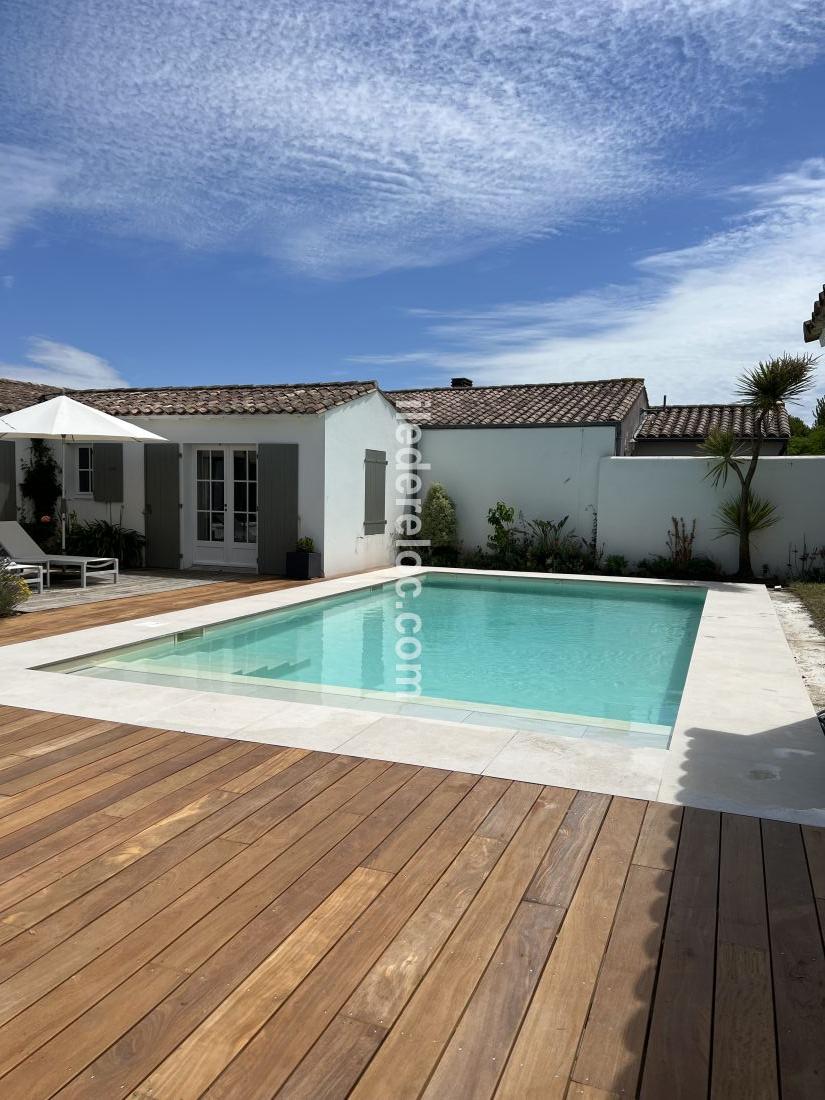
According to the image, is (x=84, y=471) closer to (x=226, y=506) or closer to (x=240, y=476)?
(x=226, y=506)

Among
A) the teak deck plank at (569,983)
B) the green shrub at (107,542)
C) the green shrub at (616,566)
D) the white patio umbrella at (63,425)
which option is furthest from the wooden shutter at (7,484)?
the teak deck plank at (569,983)

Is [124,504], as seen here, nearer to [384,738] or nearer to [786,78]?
[384,738]

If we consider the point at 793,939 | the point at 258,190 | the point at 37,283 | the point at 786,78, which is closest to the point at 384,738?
the point at 793,939

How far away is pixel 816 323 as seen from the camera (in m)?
5.50

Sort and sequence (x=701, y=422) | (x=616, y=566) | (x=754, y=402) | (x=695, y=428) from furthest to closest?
1. (x=701, y=422)
2. (x=695, y=428)
3. (x=616, y=566)
4. (x=754, y=402)

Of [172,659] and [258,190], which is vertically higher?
[258,190]

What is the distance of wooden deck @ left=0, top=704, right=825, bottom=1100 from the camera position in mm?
1987

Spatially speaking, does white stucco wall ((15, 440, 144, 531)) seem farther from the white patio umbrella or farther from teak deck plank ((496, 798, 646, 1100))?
teak deck plank ((496, 798, 646, 1100))

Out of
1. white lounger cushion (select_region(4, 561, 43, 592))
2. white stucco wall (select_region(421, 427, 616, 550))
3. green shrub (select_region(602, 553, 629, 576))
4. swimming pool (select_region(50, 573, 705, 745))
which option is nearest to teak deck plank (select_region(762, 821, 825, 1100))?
swimming pool (select_region(50, 573, 705, 745))

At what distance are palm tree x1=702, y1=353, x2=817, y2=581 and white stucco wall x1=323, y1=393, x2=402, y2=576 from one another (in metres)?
6.04

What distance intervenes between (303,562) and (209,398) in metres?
4.04

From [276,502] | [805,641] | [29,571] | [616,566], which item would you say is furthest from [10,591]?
[616,566]

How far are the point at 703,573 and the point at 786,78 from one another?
308 inches

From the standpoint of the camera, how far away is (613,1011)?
2.21 meters
